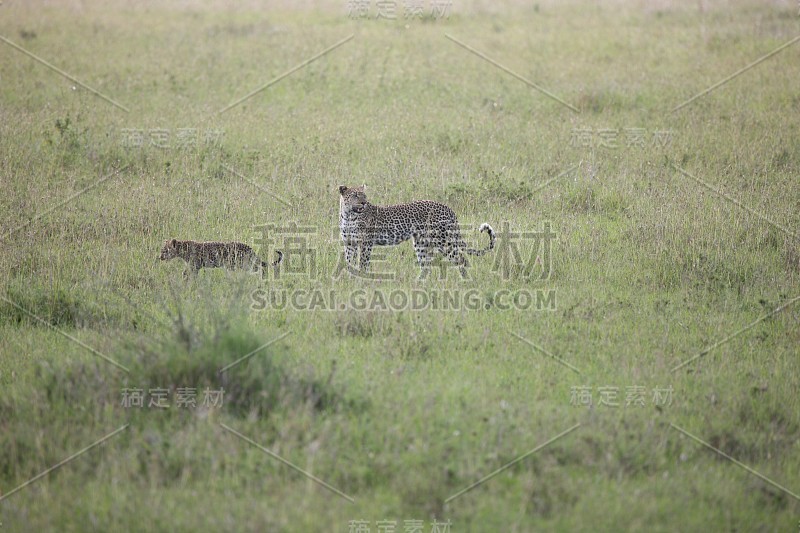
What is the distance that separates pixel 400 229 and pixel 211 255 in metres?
2.64

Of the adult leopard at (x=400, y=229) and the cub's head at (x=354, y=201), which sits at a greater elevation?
the cub's head at (x=354, y=201)

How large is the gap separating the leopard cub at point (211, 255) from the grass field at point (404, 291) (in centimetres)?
30

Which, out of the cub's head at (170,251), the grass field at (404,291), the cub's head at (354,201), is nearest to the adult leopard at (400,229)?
the cub's head at (354,201)

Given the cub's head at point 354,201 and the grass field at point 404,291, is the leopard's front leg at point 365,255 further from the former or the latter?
the cub's head at point 354,201

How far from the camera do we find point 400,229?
11.6m

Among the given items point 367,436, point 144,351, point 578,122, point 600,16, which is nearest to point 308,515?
point 367,436

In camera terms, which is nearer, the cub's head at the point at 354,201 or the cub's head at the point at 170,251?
the cub's head at the point at 170,251

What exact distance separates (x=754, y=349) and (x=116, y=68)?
1630cm

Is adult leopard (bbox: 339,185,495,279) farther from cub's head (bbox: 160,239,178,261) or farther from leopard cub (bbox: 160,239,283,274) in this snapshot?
cub's head (bbox: 160,239,178,261)

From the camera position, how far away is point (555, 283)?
1060cm

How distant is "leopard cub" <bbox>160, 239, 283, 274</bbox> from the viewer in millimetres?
10789

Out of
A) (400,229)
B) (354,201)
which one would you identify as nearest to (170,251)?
(354,201)

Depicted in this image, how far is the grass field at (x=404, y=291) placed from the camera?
21.1ft

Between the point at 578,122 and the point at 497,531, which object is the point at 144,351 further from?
the point at 578,122
